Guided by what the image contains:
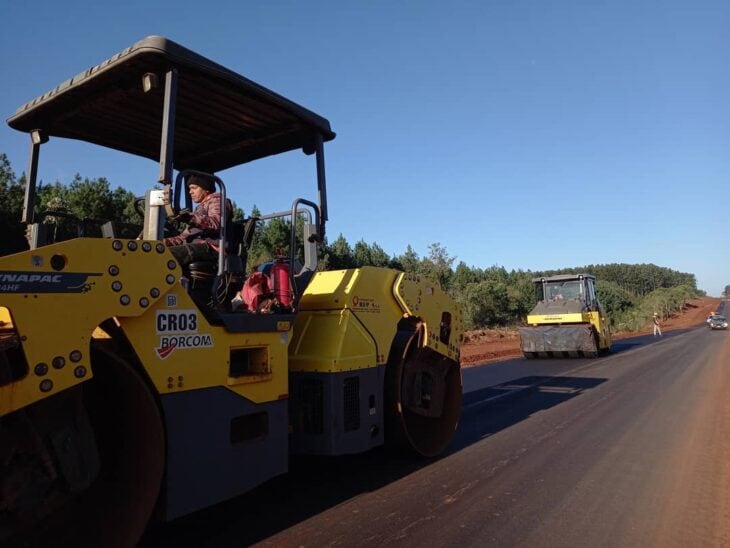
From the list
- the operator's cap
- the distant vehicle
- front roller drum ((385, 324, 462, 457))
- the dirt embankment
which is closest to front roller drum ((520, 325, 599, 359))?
the dirt embankment

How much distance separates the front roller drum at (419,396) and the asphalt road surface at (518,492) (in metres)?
0.24

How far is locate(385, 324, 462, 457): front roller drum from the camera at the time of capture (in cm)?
451

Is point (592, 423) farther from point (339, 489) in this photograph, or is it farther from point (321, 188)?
point (321, 188)

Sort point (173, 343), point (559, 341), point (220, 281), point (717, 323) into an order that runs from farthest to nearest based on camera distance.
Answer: point (717, 323), point (559, 341), point (220, 281), point (173, 343)

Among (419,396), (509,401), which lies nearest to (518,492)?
(419,396)

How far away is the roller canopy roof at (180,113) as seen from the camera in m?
3.03

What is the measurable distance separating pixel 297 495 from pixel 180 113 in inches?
116

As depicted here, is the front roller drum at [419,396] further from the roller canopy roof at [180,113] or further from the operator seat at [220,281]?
the roller canopy roof at [180,113]

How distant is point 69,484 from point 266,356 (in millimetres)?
1269

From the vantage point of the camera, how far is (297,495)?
3.91 meters

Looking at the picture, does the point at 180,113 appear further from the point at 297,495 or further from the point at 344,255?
the point at 344,255

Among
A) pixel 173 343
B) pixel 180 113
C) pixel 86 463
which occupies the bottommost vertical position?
pixel 86 463

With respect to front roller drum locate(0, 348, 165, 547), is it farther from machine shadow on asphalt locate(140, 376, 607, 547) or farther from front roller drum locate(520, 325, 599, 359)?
front roller drum locate(520, 325, 599, 359)

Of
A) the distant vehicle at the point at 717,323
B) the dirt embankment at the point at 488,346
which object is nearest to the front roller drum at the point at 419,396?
the dirt embankment at the point at 488,346
